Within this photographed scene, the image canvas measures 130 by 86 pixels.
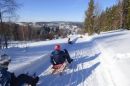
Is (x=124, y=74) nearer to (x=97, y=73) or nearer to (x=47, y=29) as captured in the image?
(x=97, y=73)

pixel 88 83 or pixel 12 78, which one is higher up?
pixel 12 78

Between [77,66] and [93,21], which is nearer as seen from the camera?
[77,66]

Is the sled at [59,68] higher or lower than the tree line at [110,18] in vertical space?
lower

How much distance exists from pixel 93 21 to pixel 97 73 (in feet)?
199

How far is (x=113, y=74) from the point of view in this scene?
11117 mm

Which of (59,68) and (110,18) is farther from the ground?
(110,18)

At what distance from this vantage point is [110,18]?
78688 millimetres

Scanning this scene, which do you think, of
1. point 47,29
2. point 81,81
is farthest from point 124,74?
point 47,29

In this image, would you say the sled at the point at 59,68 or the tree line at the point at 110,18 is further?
the tree line at the point at 110,18

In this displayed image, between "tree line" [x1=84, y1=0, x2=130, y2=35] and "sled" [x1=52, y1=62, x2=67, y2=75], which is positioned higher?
"tree line" [x1=84, y1=0, x2=130, y2=35]

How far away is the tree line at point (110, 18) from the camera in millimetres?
64500

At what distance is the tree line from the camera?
212ft

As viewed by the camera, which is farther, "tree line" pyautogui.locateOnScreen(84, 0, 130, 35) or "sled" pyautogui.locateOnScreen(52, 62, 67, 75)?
"tree line" pyautogui.locateOnScreen(84, 0, 130, 35)

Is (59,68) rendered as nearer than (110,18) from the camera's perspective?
Yes
